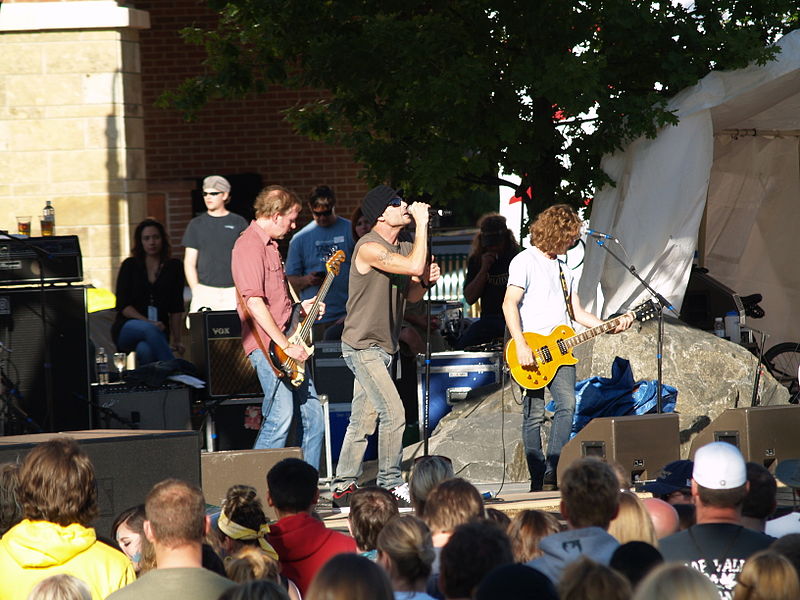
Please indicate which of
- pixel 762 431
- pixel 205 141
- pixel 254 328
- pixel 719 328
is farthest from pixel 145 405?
pixel 205 141

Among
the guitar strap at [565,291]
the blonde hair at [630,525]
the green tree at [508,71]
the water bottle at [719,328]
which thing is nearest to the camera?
the blonde hair at [630,525]

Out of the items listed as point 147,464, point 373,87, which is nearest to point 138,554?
point 147,464

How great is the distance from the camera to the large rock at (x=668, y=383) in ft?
32.6

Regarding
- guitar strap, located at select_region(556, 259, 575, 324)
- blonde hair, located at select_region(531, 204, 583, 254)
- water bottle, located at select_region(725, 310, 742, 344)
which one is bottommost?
water bottle, located at select_region(725, 310, 742, 344)

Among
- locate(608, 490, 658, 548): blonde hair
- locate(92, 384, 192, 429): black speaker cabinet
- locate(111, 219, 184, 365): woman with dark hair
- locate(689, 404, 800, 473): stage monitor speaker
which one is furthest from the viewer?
locate(111, 219, 184, 365): woman with dark hair

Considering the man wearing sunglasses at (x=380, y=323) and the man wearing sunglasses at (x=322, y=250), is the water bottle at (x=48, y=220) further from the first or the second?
the man wearing sunglasses at (x=380, y=323)

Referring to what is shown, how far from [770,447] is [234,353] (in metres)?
3.97

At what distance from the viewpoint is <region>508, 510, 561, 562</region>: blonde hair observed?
185 inches

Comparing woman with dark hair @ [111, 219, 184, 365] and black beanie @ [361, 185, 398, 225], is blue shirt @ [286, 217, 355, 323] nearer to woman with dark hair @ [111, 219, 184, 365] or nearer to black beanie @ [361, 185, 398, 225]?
woman with dark hair @ [111, 219, 184, 365]

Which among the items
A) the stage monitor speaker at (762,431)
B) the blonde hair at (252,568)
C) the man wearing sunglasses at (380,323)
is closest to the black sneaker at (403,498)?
the man wearing sunglasses at (380,323)

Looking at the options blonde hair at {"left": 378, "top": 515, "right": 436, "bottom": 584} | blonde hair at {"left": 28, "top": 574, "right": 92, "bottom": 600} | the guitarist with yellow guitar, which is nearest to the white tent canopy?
the guitarist with yellow guitar

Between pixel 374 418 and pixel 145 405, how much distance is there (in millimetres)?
2026

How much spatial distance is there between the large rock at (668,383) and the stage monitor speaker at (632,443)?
1.58 metres

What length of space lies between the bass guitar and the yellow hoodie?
341 centimetres
